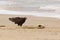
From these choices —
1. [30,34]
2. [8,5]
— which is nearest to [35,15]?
[8,5]

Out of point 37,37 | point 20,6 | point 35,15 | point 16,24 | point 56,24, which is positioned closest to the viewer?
point 37,37

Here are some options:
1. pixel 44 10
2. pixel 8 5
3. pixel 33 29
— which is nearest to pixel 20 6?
pixel 8 5

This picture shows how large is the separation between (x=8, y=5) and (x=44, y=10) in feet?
3.31

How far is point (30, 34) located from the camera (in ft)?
10.2

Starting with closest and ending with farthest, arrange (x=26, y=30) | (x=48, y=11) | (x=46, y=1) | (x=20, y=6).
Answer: (x=26, y=30) → (x=48, y=11) → (x=20, y=6) → (x=46, y=1)

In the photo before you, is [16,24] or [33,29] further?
[16,24]

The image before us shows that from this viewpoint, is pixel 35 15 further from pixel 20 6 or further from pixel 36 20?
pixel 20 6

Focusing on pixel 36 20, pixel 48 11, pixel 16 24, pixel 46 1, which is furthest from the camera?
pixel 46 1

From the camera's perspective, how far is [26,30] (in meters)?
3.25

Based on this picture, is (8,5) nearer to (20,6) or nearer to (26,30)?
(20,6)

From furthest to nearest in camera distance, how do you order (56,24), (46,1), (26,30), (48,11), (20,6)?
(46,1) → (20,6) → (48,11) → (56,24) → (26,30)

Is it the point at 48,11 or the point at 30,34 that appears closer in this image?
the point at 30,34

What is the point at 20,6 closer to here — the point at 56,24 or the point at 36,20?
the point at 36,20

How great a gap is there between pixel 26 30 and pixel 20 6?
7.47ft
